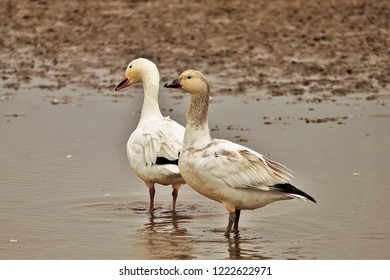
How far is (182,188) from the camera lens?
12180mm

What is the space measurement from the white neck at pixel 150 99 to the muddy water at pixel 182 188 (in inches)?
34.9

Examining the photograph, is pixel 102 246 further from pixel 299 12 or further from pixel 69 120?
pixel 299 12

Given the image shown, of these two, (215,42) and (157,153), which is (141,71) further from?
(215,42)

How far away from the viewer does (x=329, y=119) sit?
52.2 ft

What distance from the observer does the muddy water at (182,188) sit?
9586 mm

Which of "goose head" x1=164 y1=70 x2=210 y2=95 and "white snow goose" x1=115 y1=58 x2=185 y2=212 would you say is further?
"white snow goose" x1=115 y1=58 x2=185 y2=212

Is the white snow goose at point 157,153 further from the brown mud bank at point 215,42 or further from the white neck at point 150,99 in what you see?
the brown mud bank at point 215,42

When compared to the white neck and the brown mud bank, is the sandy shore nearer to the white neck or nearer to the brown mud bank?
the brown mud bank

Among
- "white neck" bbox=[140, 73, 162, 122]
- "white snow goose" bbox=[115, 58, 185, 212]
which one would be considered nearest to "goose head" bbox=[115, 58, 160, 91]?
"white neck" bbox=[140, 73, 162, 122]

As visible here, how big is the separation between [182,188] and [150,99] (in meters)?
1.09

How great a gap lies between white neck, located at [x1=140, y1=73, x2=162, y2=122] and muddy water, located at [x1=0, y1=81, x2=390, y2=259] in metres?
0.89

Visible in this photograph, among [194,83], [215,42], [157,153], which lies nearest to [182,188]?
[157,153]

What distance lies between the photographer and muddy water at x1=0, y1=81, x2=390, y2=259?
9.59 metres

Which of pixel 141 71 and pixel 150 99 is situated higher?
pixel 141 71
